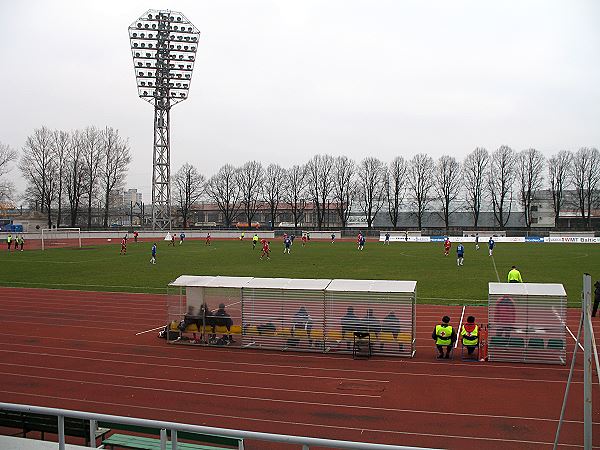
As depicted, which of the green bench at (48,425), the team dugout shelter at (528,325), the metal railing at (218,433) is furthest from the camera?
the team dugout shelter at (528,325)

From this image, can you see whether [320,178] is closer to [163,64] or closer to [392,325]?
[163,64]

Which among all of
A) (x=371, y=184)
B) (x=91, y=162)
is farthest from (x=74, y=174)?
(x=371, y=184)

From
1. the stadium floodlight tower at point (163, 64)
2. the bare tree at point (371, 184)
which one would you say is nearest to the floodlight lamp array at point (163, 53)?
the stadium floodlight tower at point (163, 64)

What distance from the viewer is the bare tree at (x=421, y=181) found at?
97250 mm

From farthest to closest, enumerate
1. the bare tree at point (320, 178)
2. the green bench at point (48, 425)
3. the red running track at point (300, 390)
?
the bare tree at point (320, 178) → the red running track at point (300, 390) → the green bench at point (48, 425)

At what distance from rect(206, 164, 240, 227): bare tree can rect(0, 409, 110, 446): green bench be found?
9775 cm

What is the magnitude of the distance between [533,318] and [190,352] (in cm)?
870

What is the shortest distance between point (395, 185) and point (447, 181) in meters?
8.94

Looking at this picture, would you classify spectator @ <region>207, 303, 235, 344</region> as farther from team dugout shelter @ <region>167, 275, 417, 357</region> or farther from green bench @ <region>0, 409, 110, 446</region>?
green bench @ <region>0, 409, 110, 446</region>

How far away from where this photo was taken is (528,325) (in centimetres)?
1359

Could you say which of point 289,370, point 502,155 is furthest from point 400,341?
point 502,155

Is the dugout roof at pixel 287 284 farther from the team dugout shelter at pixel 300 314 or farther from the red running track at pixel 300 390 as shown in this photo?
the red running track at pixel 300 390

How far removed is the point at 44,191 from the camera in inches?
3123

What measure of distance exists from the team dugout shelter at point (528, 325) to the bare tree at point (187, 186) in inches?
3675
